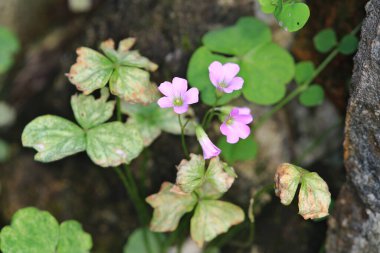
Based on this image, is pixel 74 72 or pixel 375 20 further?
pixel 74 72

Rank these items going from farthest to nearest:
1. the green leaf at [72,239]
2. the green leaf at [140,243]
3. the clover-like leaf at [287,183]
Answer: the green leaf at [140,243] < the green leaf at [72,239] < the clover-like leaf at [287,183]

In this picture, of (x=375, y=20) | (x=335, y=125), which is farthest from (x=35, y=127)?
(x=335, y=125)

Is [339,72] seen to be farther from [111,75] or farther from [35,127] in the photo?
[35,127]

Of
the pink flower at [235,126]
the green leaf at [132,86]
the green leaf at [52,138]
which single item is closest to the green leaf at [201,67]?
the green leaf at [132,86]

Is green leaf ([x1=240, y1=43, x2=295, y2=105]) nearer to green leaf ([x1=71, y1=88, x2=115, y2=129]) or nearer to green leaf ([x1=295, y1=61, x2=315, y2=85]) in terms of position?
green leaf ([x1=295, y1=61, x2=315, y2=85])

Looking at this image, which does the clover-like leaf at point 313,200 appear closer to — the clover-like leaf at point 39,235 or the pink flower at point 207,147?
the pink flower at point 207,147

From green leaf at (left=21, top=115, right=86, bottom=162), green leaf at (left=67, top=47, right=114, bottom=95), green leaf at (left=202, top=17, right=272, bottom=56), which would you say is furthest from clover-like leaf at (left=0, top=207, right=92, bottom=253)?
green leaf at (left=202, top=17, right=272, bottom=56)
